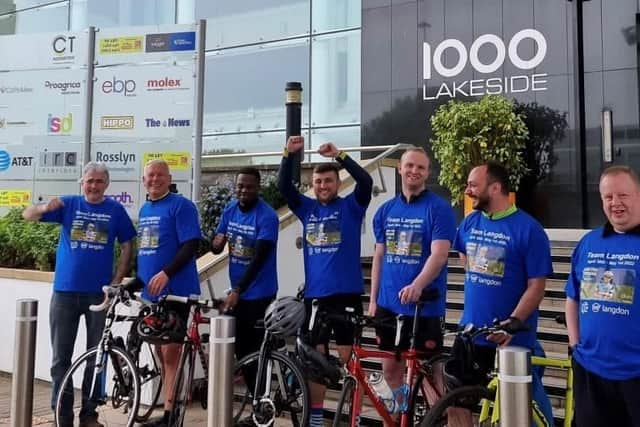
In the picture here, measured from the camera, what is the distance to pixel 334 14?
11875 mm

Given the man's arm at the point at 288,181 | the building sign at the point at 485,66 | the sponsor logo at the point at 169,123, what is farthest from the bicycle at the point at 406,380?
the building sign at the point at 485,66

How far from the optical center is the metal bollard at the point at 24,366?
12.9ft

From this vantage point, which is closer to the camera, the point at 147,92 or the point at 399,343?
the point at 399,343

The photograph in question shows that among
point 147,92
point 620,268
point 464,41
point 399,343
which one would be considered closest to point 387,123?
point 464,41

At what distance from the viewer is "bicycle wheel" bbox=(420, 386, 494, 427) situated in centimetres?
329

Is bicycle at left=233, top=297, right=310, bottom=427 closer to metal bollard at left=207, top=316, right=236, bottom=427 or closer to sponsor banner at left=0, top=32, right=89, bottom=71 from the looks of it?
metal bollard at left=207, top=316, right=236, bottom=427

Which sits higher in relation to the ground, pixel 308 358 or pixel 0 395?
pixel 308 358

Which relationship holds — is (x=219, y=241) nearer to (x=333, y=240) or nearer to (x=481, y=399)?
(x=333, y=240)

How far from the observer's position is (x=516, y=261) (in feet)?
11.3

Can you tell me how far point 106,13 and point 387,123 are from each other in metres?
7.17

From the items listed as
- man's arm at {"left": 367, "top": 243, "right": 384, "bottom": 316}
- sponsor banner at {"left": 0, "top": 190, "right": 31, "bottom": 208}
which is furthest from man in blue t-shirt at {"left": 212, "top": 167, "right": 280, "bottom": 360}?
sponsor banner at {"left": 0, "top": 190, "right": 31, "bottom": 208}

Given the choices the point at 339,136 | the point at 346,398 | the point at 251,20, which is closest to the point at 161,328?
the point at 346,398

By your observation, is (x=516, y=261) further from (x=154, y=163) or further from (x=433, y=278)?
(x=154, y=163)

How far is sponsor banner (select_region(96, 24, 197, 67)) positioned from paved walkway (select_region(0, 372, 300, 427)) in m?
3.38
